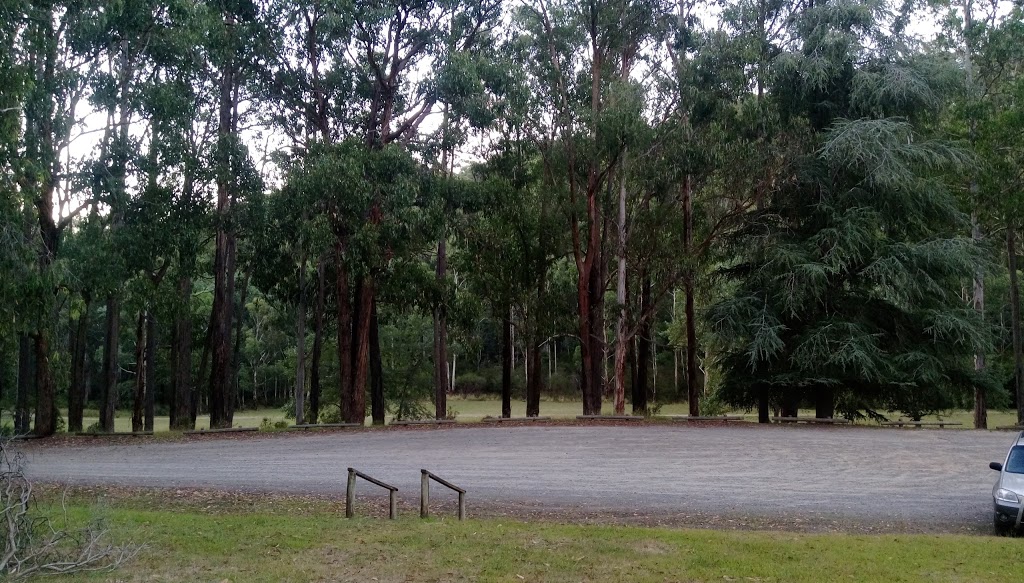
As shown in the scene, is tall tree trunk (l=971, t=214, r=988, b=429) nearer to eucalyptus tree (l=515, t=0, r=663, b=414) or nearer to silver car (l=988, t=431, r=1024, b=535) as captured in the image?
eucalyptus tree (l=515, t=0, r=663, b=414)

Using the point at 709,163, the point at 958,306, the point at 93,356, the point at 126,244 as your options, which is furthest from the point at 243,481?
the point at 93,356

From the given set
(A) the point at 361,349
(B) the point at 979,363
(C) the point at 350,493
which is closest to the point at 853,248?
(B) the point at 979,363

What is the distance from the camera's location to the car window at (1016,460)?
10922mm

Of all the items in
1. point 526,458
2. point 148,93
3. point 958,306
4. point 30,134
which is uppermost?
point 148,93

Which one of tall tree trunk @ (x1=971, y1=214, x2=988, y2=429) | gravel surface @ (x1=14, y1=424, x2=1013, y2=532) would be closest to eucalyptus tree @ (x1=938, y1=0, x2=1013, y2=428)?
tall tree trunk @ (x1=971, y1=214, x2=988, y2=429)

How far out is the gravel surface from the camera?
12281 millimetres

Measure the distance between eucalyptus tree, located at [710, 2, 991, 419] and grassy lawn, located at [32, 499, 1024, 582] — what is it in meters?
18.5

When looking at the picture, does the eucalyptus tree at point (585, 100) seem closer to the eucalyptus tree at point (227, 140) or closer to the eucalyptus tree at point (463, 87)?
the eucalyptus tree at point (463, 87)

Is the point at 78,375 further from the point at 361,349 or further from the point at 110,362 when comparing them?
the point at 361,349

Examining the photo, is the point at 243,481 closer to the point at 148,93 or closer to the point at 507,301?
the point at 148,93

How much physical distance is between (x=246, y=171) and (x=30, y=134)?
5824 mm

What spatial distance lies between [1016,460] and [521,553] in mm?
7014

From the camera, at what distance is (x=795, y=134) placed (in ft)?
94.5

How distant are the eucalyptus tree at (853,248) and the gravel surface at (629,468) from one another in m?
3.96
